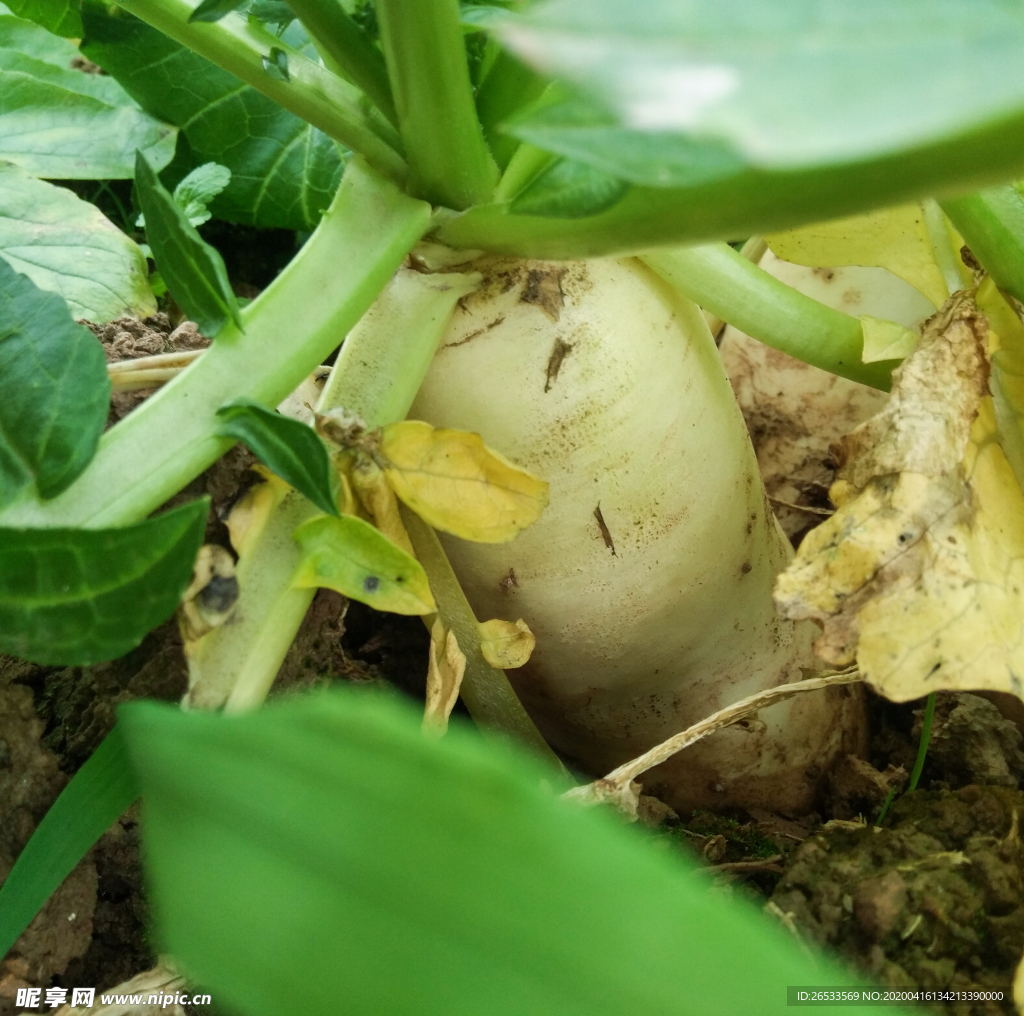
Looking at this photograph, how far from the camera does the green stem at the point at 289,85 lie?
518 mm

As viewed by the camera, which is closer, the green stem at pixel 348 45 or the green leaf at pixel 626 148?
the green leaf at pixel 626 148

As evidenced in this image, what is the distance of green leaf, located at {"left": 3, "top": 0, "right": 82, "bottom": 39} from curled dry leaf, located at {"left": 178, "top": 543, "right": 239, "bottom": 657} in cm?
58

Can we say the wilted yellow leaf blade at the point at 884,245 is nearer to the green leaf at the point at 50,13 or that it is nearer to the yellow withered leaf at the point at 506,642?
the yellow withered leaf at the point at 506,642

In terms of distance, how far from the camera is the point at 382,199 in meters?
0.52

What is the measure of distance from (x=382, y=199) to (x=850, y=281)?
17.5 inches

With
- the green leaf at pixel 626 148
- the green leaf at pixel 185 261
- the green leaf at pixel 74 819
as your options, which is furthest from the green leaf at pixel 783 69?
the green leaf at pixel 74 819

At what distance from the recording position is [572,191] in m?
0.38

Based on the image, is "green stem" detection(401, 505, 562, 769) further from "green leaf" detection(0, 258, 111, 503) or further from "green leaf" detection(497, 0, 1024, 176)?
"green leaf" detection(497, 0, 1024, 176)

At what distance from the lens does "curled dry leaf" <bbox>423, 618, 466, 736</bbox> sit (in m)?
0.50

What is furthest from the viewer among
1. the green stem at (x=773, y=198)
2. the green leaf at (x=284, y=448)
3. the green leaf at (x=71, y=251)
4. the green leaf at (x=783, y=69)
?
the green leaf at (x=71, y=251)

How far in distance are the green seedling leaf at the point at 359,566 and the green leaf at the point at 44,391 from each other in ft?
0.35

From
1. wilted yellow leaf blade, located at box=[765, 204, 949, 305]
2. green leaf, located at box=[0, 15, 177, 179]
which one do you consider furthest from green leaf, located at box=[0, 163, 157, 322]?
A: wilted yellow leaf blade, located at box=[765, 204, 949, 305]

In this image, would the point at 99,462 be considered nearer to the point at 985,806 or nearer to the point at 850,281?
the point at 985,806

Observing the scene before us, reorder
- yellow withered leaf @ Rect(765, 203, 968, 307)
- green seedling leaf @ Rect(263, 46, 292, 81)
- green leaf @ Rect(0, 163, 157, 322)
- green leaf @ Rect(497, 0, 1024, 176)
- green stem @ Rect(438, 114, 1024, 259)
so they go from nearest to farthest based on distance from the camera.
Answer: green leaf @ Rect(497, 0, 1024, 176)
green stem @ Rect(438, 114, 1024, 259)
green seedling leaf @ Rect(263, 46, 292, 81)
yellow withered leaf @ Rect(765, 203, 968, 307)
green leaf @ Rect(0, 163, 157, 322)
